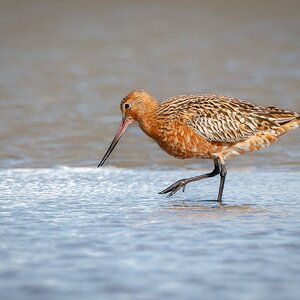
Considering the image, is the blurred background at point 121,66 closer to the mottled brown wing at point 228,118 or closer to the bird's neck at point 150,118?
the mottled brown wing at point 228,118

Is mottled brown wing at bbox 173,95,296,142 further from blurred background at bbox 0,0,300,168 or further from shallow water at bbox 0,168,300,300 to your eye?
blurred background at bbox 0,0,300,168

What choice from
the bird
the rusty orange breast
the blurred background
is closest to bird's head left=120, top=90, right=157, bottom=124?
the bird

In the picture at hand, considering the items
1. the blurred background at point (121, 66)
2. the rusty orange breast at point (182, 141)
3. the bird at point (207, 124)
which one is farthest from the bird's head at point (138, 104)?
the blurred background at point (121, 66)

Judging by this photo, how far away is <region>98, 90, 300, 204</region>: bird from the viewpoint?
859 centimetres

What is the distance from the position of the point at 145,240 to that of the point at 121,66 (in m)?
11.8

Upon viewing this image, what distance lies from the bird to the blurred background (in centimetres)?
138

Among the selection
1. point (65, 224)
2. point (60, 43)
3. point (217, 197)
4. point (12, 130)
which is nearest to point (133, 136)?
point (12, 130)

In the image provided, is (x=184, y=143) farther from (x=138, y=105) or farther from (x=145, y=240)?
(x=145, y=240)

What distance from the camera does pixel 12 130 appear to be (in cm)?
1212

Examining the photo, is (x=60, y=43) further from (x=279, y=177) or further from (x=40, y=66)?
(x=279, y=177)

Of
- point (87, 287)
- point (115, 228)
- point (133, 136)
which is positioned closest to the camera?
point (87, 287)

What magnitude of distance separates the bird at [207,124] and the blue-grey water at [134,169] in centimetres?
37

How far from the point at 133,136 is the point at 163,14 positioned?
515 inches

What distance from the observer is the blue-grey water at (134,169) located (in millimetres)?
5137
